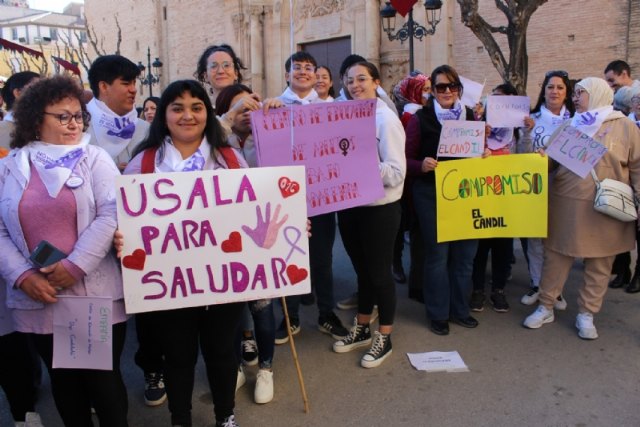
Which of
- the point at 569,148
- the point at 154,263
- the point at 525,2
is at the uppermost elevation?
the point at 525,2

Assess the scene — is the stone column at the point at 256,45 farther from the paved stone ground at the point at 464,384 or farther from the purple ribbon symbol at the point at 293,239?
the purple ribbon symbol at the point at 293,239

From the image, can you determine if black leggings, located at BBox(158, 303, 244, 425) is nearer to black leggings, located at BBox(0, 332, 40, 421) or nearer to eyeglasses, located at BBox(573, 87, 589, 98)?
black leggings, located at BBox(0, 332, 40, 421)

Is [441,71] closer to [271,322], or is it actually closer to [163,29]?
[271,322]

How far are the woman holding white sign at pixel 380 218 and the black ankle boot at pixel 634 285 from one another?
279cm

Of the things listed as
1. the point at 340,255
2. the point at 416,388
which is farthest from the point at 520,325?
the point at 340,255

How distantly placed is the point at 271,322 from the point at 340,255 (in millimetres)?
3311

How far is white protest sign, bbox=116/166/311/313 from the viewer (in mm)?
2422

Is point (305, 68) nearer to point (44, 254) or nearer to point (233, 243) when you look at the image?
point (233, 243)

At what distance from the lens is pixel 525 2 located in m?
9.02

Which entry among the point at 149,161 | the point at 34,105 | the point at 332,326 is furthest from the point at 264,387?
the point at 34,105

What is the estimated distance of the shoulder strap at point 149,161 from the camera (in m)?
2.52

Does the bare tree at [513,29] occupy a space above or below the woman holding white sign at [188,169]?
above

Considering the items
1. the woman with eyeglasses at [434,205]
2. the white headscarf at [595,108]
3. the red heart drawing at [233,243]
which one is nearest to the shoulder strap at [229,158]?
the red heart drawing at [233,243]

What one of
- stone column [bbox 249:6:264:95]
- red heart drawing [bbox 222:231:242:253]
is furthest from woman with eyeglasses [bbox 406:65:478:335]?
stone column [bbox 249:6:264:95]
